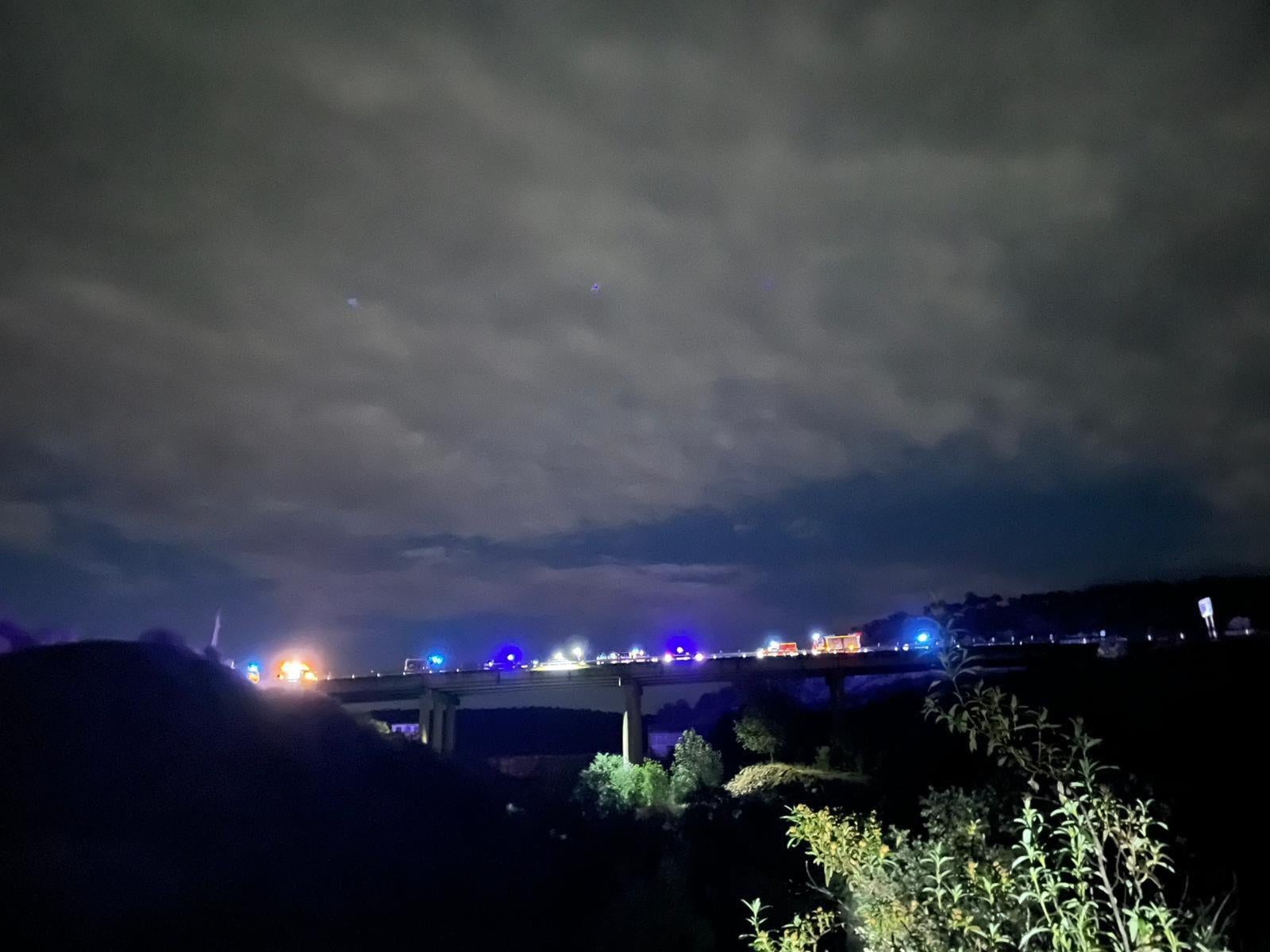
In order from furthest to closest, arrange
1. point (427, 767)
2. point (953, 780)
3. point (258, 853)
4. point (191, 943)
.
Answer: point (427, 767) < point (953, 780) < point (258, 853) < point (191, 943)

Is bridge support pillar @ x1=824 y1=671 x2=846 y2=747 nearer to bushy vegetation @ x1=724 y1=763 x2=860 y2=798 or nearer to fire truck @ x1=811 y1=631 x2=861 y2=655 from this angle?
bushy vegetation @ x1=724 y1=763 x2=860 y2=798

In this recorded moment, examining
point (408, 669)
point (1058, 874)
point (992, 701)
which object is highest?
point (408, 669)

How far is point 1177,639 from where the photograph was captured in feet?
341

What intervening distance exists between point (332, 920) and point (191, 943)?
24.0 ft

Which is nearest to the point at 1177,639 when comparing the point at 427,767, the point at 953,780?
the point at 953,780

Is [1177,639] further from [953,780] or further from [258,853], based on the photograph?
[258,853]

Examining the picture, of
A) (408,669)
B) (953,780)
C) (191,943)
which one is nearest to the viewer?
(191,943)

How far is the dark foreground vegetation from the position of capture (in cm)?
3925

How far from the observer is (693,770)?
83.1 metres

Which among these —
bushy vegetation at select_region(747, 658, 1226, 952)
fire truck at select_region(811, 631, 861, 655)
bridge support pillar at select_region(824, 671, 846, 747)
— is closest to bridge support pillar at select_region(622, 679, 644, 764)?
Answer: bridge support pillar at select_region(824, 671, 846, 747)

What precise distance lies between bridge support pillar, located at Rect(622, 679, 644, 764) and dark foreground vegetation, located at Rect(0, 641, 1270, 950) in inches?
523

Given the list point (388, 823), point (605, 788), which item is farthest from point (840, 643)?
point (388, 823)

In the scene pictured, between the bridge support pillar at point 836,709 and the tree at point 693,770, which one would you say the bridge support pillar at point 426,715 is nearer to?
the tree at point 693,770

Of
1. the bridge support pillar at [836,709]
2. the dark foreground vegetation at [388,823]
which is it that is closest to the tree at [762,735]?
the bridge support pillar at [836,709]
